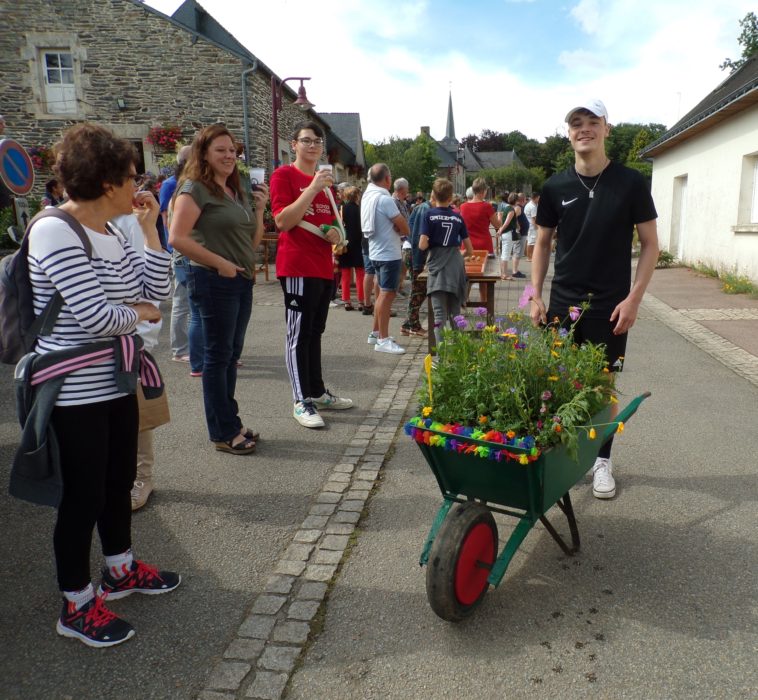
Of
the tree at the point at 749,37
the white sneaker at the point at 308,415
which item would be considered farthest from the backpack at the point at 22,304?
the tree at the point at 749,37

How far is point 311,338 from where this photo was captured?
493 centimetres

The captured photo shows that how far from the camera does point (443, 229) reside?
680 centimetres

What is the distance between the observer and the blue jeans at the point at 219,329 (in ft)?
13.2

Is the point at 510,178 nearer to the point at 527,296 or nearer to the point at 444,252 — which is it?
the point at 444,252

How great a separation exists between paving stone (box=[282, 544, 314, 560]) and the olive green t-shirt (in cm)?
181

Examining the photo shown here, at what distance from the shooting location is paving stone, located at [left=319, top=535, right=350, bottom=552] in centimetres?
325

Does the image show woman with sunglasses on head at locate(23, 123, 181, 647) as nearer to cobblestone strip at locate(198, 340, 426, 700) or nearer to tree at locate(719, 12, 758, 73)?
cobblestone strip at locate(198, 340, 426, 700)

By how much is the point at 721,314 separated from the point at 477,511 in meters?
8.87

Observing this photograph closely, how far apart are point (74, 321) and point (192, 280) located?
178 centimetres

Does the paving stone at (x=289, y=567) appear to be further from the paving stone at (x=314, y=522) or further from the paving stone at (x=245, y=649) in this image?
the paving stone at (x=245, y=649)

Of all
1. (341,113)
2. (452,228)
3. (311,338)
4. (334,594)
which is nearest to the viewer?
(334,594)

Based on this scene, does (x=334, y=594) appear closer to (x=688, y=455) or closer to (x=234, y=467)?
Answer: (x=234, y=467)

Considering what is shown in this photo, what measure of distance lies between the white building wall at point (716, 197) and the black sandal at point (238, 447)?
11.3 metres

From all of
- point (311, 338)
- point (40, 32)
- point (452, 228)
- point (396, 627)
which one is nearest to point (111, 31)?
point (40, 32)
